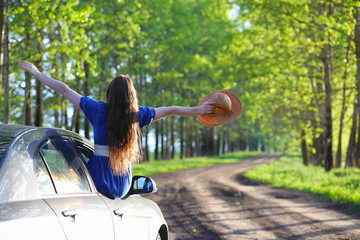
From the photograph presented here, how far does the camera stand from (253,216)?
35.9ft

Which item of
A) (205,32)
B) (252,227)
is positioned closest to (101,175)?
(252,227)

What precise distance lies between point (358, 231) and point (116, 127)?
6.57 metres

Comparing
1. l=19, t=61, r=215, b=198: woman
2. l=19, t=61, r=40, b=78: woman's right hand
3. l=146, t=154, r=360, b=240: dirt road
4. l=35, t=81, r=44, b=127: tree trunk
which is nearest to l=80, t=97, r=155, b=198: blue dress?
l=19, t=61, r=215, b=198: woman

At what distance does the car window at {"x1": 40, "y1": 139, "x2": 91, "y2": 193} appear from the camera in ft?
11.1

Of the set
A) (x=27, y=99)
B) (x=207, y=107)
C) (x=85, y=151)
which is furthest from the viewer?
(x=27, y=99)

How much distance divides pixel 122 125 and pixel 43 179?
3.08 feet

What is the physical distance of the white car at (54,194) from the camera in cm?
267

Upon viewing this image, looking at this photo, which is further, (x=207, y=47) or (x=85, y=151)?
(x=207, y=47)

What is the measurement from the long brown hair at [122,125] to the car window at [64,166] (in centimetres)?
29

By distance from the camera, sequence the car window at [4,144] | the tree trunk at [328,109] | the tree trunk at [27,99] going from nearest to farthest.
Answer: the car window at [4,144] → the tree trunk at [27,99] → the tree trunk at [328,109]

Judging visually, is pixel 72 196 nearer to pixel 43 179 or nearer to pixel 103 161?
pixel 43 179

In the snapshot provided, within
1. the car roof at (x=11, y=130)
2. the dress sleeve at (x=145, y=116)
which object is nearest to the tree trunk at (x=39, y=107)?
the dress sleeve at (x=145, y=116)

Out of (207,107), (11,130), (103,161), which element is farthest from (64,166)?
(207,107)

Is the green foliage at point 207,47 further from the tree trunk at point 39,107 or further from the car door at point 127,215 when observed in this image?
the car door at point 127,215
